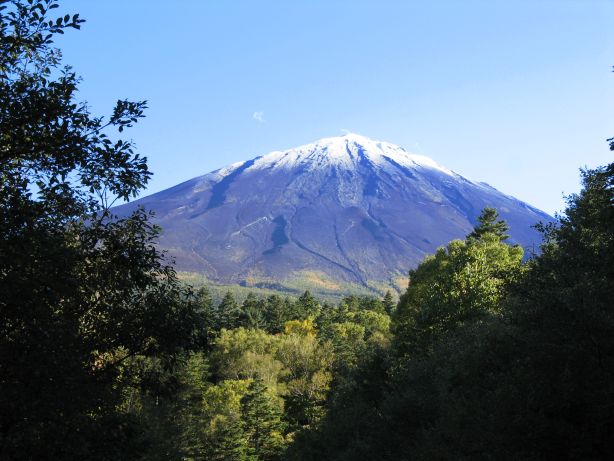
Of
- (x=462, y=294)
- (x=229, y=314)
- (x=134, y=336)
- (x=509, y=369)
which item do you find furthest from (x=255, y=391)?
(x=229, y=314)

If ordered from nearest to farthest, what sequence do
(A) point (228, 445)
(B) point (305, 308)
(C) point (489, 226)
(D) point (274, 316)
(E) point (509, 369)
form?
(E) point (509, 369), (A) point (228, 445), (C) point (489, 226), (D) point (274, 316), (B) point (305, 308)

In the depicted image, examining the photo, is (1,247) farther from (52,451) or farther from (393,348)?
(393,348)

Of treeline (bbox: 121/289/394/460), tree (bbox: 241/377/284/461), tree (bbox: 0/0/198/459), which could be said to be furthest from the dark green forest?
tree (bbox: 241/377/284/461)

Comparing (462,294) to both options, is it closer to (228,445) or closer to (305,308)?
(228,445)

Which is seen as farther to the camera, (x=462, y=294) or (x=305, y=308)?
(x=305, y=308)

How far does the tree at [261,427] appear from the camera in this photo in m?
47.8

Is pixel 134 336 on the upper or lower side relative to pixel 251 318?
upper

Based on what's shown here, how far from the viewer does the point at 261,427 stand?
47.9 metres

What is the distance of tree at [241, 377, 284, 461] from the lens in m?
47.8

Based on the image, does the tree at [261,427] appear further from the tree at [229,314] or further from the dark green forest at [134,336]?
the tree at [229,314]

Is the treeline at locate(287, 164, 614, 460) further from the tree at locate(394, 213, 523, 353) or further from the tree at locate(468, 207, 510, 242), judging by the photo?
the tree at locate(468, 207, 510, 242)

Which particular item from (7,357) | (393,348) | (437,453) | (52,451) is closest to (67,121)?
(7,357)

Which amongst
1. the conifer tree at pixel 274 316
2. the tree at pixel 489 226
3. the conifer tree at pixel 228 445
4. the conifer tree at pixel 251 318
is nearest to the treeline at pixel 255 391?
the conifer tree at pixel 228 445

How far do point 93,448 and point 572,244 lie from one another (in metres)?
20.0
